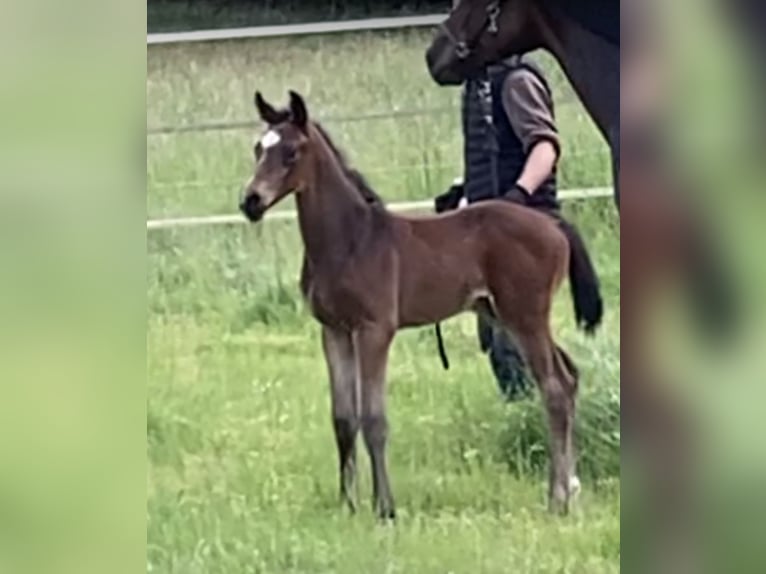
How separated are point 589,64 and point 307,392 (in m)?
0.75

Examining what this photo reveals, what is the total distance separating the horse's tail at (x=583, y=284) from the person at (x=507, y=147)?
0.17 feet

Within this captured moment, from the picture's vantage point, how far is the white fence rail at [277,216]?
2848 mm

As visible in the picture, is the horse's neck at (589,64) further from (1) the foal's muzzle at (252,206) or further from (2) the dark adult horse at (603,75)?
(1) the foal's muzzle at (252,206)

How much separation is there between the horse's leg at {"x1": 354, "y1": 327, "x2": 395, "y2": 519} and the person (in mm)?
179

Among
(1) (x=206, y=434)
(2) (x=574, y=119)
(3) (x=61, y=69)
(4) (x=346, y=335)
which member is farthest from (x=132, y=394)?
(2) (x=574, y=119)

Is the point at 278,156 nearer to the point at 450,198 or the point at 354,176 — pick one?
the point at 354,176

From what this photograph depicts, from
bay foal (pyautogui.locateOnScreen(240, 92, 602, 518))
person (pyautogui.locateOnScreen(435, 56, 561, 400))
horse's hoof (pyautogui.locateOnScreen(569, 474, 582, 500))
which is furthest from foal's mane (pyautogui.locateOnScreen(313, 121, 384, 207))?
horse's hoof (pyautogui.locateOnScreen(569, 474, 582, 500))

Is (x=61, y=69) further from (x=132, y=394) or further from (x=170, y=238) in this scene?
(x=132, y=394)

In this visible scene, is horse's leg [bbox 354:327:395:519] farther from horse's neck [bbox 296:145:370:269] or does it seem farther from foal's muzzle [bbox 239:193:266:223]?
foal's muzzle [bbox 239:193:266:223]

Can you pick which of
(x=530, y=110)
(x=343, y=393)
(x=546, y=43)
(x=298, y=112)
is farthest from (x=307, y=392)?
(x=546, y=43)

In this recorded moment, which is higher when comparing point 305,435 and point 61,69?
point 61,69

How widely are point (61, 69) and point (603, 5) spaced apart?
0.93 metres

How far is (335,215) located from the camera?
2.87 meters

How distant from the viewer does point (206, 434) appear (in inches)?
113
